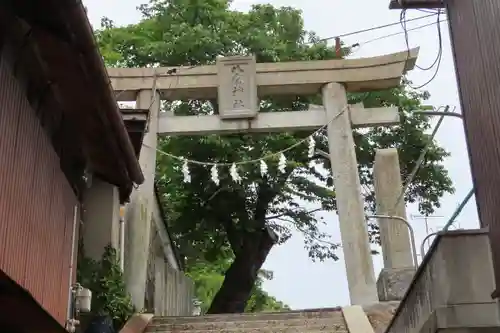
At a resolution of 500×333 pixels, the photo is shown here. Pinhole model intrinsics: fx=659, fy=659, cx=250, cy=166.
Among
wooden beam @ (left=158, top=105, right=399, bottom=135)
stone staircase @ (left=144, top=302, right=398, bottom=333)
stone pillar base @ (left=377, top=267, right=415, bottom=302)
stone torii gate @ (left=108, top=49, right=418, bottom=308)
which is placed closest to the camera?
stone staircase @ (left=144, top=302, right=398, bottom=333)

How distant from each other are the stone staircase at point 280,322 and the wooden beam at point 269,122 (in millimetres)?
5302

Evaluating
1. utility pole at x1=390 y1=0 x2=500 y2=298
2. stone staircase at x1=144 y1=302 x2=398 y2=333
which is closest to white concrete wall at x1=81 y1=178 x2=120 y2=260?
stone staircase at x1=144 y1=302 x2=398 y2=333

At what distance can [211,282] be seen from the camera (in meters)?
27.0

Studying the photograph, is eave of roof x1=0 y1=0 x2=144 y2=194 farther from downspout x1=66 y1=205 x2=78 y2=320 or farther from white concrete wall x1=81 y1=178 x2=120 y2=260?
white concrete wall x1=81 y1=178 x2=120 y2=260

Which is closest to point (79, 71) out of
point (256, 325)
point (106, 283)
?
point (106, 283)

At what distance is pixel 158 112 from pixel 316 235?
9172mm

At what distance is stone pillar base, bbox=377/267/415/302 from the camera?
43.5 ft

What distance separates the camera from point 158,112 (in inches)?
631

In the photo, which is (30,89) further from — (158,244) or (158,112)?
(158,244)

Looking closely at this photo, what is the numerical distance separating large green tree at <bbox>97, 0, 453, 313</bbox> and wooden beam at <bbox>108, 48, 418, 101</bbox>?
3365mm

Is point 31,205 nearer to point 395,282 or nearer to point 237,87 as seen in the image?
point 395,282

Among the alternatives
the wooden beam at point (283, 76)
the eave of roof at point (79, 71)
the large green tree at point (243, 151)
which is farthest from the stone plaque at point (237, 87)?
the eave of roof at point (79, 71)

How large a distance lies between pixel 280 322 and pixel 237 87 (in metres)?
6.57

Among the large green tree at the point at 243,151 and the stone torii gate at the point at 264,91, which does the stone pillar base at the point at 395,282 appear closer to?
the stone torii gate at the point at 264,91
